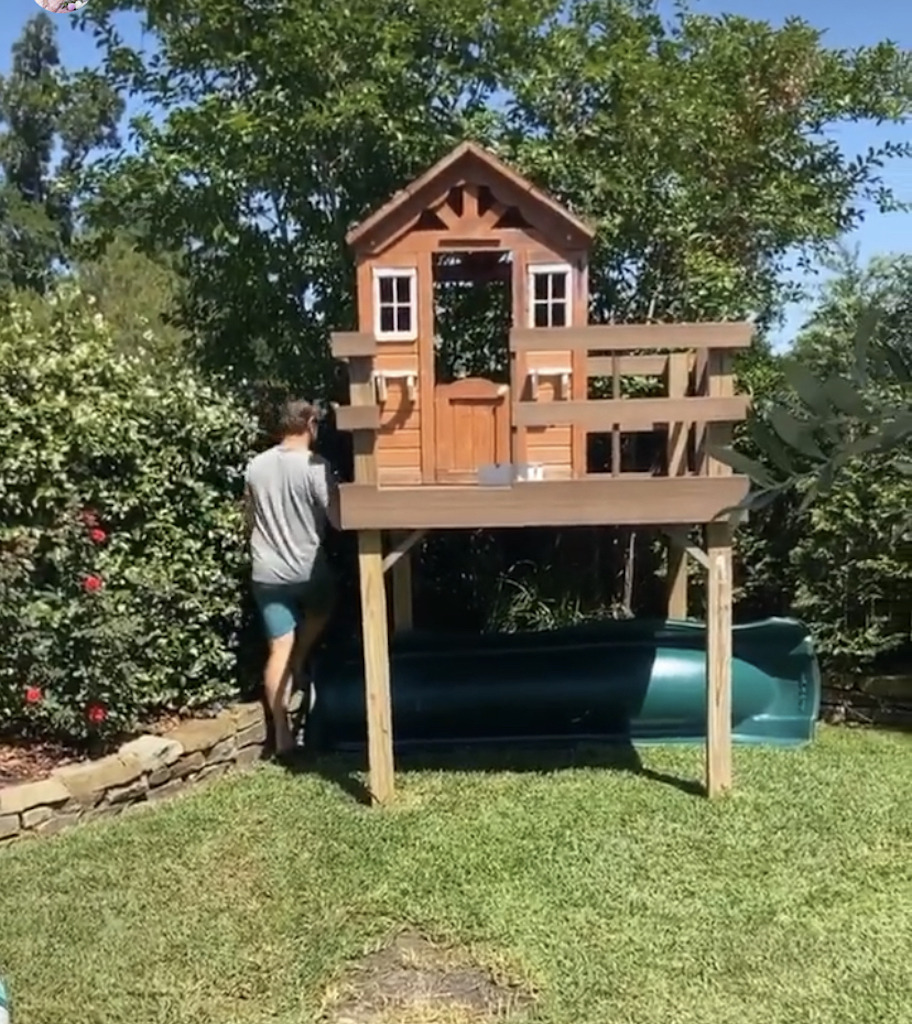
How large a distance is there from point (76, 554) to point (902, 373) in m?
5.31

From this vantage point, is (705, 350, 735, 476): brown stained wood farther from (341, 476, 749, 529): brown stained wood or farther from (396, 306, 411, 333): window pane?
(396, 306, 411, 333): window pane

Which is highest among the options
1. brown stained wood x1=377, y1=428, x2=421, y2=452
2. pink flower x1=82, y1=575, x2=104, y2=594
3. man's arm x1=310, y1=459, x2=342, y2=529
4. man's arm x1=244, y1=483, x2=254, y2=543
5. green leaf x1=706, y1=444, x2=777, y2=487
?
green leaf x1=706, y1=444, x2=777, y2=487

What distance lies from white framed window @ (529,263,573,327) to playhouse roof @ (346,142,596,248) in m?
0.18

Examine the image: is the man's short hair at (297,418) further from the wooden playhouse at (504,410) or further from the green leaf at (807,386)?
the green leaf at (807,386)

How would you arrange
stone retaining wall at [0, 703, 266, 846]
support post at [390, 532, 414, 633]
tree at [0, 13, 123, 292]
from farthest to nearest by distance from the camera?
tree at [0, 13, 123, 292]
support post at [390, 532, 414, 633]
stone retaining wall at [0, 703, 266, 846]

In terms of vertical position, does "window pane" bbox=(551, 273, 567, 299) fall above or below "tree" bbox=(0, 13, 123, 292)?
below

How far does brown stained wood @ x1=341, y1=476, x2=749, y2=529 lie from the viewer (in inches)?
202

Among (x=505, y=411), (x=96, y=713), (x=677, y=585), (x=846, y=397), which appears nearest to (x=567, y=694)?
(x=677, y=585)

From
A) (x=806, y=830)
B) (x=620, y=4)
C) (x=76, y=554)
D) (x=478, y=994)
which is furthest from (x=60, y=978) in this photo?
(x=620, y=4)

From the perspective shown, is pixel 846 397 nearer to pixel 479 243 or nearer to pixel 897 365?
pixel 897 365

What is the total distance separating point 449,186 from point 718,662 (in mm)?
2419

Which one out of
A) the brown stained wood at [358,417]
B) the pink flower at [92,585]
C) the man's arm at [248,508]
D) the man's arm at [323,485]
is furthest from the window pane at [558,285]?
the pink flower at [92,585]

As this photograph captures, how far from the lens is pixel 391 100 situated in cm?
623

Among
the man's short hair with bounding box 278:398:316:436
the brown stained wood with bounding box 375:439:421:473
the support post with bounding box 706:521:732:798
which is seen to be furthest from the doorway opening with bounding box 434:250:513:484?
the support post with bounding box 706:521:732:798
